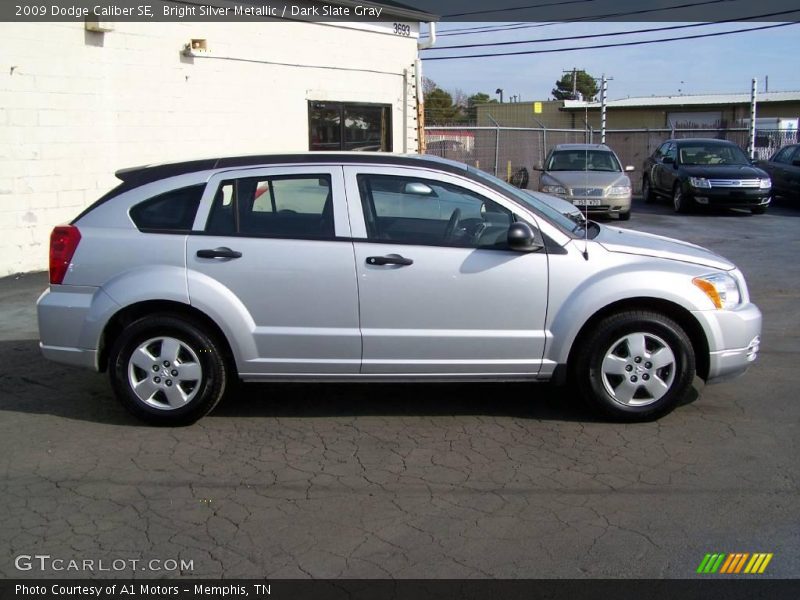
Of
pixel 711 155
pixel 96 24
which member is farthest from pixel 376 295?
pixel 711 155

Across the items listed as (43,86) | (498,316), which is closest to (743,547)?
(498,316)

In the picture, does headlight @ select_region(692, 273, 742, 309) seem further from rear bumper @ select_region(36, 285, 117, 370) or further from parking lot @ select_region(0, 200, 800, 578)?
rear bumper @ select_region(36, 285, 117, 370)

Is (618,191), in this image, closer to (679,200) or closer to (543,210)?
(679,200)

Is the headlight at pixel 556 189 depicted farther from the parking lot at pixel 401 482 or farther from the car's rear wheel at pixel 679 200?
the parking lot at pixel 401 482

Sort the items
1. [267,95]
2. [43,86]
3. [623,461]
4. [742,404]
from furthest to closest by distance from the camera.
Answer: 1. [267,95]
2. [43,86]
3. [742,404]
4. [623,461]

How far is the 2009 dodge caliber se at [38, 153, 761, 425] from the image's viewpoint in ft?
16.9

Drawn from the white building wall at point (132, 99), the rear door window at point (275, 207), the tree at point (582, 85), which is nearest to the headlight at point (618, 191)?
the white building wall at point (132, 99)

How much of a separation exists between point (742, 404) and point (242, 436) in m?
3.47

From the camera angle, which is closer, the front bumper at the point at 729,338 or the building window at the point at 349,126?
the front bumper at the point at 729,338

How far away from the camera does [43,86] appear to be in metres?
10.1

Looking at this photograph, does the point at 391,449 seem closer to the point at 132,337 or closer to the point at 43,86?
the point at 132,337

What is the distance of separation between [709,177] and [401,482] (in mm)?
14689

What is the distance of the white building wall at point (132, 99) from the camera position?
1004 centimetres
